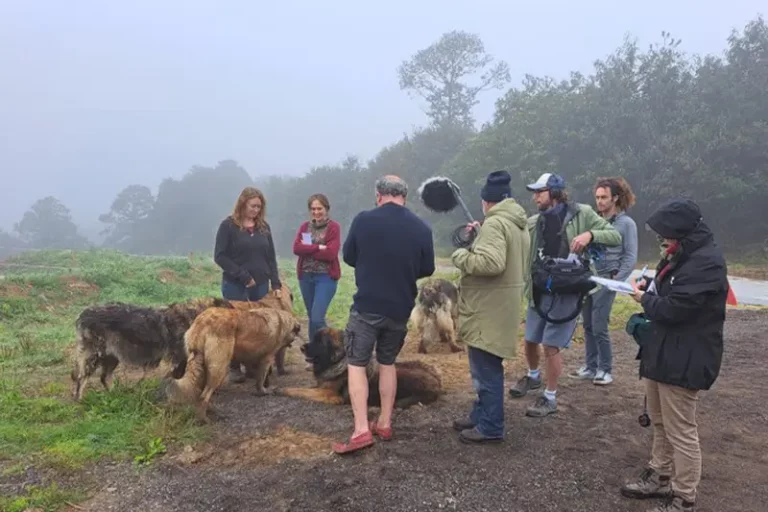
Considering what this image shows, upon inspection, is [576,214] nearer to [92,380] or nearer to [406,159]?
[92,380]

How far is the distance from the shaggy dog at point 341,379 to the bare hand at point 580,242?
187 cm

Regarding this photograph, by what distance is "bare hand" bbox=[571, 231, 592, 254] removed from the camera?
4616 mm

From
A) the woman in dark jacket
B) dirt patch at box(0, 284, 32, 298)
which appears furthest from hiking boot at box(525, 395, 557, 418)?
dirt patch at box(0, 284, 32, 298)

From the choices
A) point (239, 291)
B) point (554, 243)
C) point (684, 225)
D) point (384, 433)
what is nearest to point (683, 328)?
point (684, 225)

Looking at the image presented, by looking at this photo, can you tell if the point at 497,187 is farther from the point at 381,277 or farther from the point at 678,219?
the point at 678,219

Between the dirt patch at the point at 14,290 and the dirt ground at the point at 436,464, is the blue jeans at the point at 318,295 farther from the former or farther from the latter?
the dirt patch at the point at 14,290

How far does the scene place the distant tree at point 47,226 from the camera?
290ft

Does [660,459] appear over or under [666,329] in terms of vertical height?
under

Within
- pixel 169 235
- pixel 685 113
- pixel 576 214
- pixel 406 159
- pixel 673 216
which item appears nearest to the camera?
pixel 673 216

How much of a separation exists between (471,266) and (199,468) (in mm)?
2441

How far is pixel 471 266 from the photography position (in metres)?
3.90

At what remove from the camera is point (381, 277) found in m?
4.07

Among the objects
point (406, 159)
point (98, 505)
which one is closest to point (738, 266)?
point (98, 505)

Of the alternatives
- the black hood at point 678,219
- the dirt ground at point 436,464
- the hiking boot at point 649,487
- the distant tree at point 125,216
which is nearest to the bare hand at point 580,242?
the black hood at point 678,219
